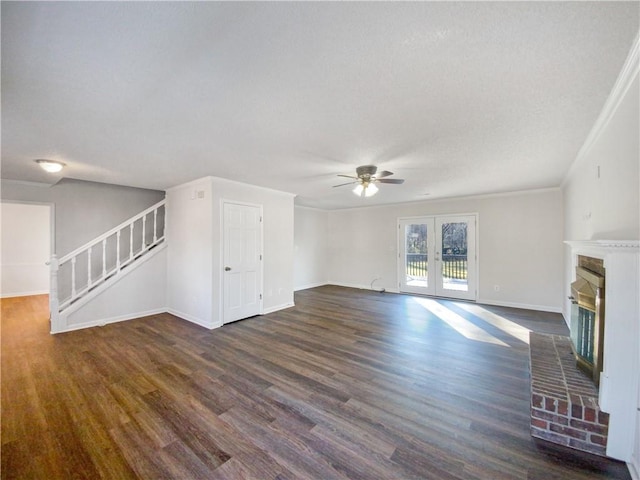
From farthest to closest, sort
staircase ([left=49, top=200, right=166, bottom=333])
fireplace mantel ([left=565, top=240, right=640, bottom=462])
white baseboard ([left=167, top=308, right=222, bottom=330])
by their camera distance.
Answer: white baseboard ([left=167, top=308, right=222, bottom=330]), staircase ([left=49, top=200, right=166, bottom=333]), fireplace mantel ([left=565, top=240, right=640, bottom=462])

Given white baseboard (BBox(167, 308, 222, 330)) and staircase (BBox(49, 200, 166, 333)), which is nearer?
staircase (BBox(49, 200, 166, 333))

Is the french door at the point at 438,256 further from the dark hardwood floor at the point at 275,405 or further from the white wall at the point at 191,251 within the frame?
the white wall at the point at 191,251

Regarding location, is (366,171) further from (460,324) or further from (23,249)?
(23,249)

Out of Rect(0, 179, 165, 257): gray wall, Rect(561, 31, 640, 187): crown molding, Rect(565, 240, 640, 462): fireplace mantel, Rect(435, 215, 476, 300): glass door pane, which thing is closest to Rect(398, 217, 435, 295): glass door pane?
Rect(435, 215, 476, 300): glass door pane

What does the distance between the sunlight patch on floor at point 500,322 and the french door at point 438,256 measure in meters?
0.69

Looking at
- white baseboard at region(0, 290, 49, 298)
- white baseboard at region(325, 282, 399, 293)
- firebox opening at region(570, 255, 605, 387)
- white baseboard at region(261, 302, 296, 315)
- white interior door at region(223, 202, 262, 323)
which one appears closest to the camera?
firebox opening at region(570, 255, 605, 387)

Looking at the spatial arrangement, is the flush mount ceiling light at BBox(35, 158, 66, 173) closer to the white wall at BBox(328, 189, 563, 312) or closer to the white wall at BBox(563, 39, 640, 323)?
the white wall at BBox(563, 39, 640, 323)

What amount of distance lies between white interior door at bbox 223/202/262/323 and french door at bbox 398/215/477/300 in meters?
3.99

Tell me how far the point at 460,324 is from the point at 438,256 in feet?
7.78

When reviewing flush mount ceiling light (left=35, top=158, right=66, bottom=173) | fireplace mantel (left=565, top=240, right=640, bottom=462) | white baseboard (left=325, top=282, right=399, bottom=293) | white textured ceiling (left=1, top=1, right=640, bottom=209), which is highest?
white textured ceiling (left=1, top=1, right=640, bottom=209)

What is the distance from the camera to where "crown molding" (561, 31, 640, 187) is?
1.46 metres

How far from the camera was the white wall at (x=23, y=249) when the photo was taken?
21.8 ft

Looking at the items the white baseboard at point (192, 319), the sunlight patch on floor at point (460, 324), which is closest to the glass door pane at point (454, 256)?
the sunlight patch on floor at point (460, 324)

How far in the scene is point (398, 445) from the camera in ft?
6.04
